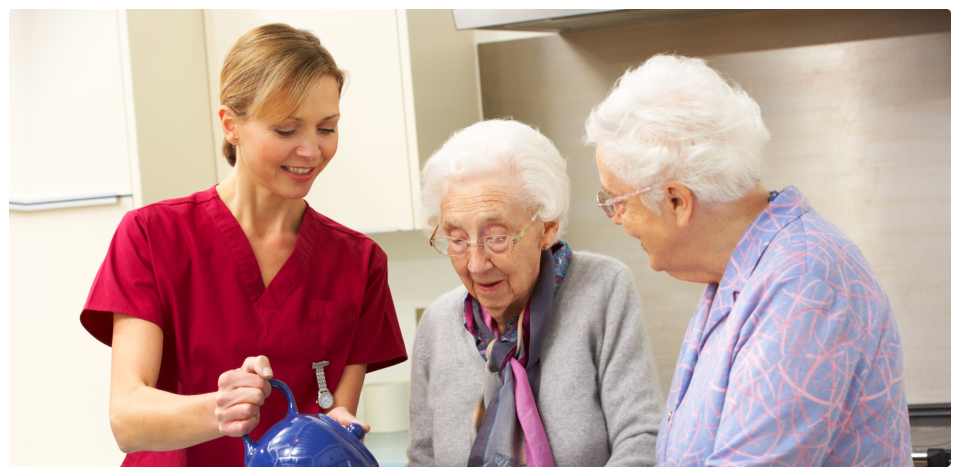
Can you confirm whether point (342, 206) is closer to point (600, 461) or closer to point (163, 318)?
point (163, 318)

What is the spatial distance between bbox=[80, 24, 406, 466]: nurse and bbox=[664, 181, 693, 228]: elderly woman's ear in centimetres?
48

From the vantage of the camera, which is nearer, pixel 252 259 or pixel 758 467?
pixel 758 467

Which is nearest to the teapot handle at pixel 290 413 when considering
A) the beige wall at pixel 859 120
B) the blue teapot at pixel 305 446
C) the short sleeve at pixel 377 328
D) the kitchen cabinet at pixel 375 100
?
the blue teapot at pixel 305 446

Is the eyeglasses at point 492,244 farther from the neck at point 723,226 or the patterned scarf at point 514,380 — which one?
the neck at point 723,226

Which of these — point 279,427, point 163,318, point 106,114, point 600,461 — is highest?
point 106,114

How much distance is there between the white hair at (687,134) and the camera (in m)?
0.82

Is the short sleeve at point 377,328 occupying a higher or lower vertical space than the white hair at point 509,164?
lower

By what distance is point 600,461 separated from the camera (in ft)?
3.41

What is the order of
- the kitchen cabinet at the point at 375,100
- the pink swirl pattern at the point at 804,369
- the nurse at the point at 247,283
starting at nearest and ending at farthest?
the pink swirl pattern at the point at 804,369, the nurse at the point at 247,283, the kitchen cabinet at the point at 375,100

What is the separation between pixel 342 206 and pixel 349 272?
2.25 feet

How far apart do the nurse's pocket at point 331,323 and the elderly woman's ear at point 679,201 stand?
1.82 feet
